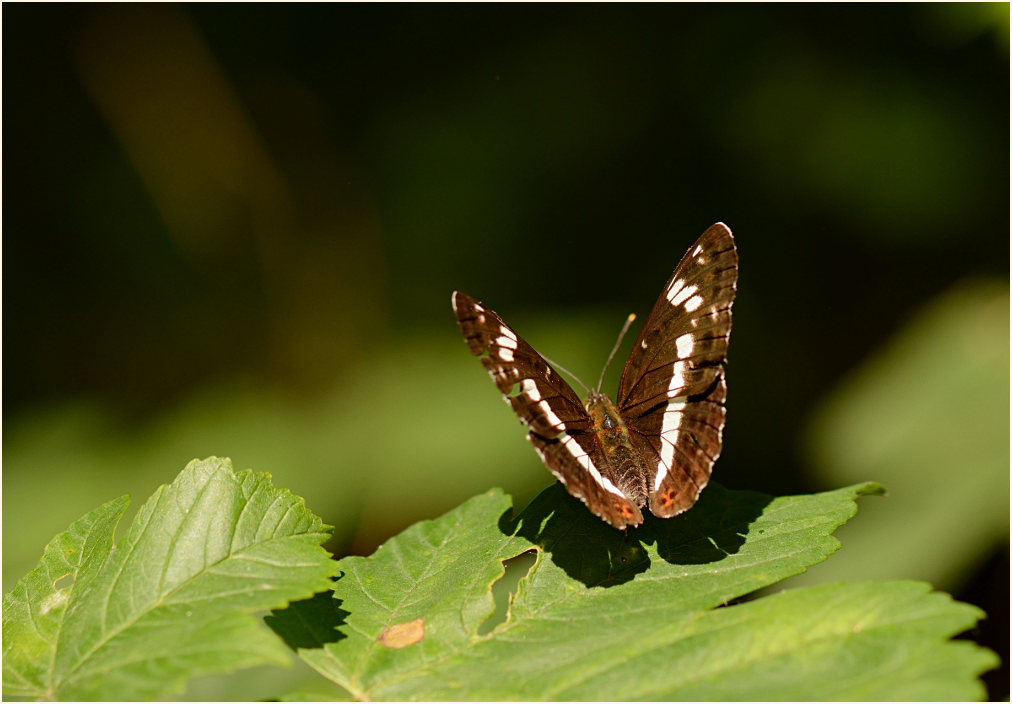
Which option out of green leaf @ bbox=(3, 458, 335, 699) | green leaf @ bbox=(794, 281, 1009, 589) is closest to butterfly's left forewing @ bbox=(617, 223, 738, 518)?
green leaf @ bbox=(3, 458, 335, 699)

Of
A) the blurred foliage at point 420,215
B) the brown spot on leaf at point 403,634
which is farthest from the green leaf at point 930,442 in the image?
the brown spot on leaf at point 403,634

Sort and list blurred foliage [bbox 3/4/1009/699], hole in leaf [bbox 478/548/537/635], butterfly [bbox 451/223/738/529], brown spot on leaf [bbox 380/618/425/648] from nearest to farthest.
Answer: brown spot on leaf [bbox 380/618/425/648] → butterfly [bbox 451/223/738/529] → hole in leaf [bbox 478/548/537/635] → blurred foliage [bbox 3/4/1009/699]

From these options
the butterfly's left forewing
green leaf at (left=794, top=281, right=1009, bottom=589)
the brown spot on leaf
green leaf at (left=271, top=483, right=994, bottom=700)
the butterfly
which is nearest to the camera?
green leaf at (left=271, top=483, right=994, bottom=700)

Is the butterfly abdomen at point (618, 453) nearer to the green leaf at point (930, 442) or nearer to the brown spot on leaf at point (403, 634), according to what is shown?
the brown spot on leaf at point (403, 634)

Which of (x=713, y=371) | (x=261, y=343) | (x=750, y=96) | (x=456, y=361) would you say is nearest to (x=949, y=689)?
(x=713, y=371)

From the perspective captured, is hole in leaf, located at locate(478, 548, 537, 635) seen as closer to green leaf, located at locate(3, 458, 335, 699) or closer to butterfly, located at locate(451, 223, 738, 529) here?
butterfly, located at locate(451, 223, 738, 529)

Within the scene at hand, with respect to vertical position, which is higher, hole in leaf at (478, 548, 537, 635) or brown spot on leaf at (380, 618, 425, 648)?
brown spot on leaf at (380, 618, 425, 648)
